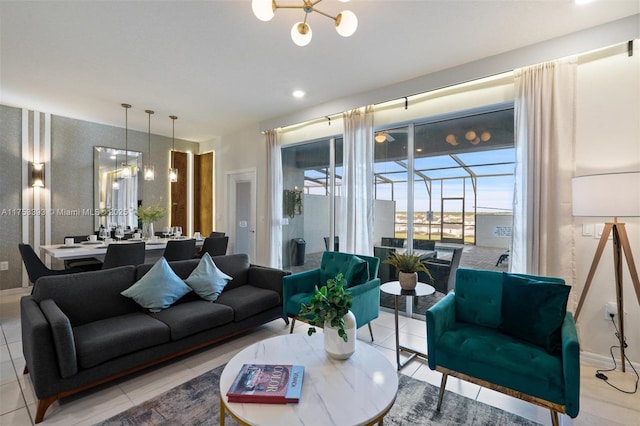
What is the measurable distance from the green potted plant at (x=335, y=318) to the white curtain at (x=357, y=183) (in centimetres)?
227

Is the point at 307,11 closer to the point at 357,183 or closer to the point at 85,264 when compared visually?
the point at 357,183

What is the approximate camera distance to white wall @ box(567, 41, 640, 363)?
258 cm

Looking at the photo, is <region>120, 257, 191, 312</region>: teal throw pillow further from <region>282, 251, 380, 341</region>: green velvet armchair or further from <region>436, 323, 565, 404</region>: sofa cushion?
<region>436, 323, 565, 404</region>: sofa cushion

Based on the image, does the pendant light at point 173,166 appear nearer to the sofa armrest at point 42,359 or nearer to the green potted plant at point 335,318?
the sofa armrest at point 42,359

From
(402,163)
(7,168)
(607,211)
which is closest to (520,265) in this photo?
(607,211)

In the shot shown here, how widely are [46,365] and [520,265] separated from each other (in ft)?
12.7

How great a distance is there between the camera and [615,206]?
2230 millimetres

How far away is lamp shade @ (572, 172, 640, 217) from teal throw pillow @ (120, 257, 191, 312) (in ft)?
11.6

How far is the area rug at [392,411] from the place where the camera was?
1.95 m

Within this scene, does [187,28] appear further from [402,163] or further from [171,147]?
[171,147]

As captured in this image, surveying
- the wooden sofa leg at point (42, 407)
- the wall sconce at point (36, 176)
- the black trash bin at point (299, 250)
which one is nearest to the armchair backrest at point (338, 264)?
the black trash bin at point (299, 250)

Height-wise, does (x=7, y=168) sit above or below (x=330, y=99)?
below

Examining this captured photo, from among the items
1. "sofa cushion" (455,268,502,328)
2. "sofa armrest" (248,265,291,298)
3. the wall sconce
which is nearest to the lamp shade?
"sofa cushion" (455,268,502,328)

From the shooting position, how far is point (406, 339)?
3225 mm
